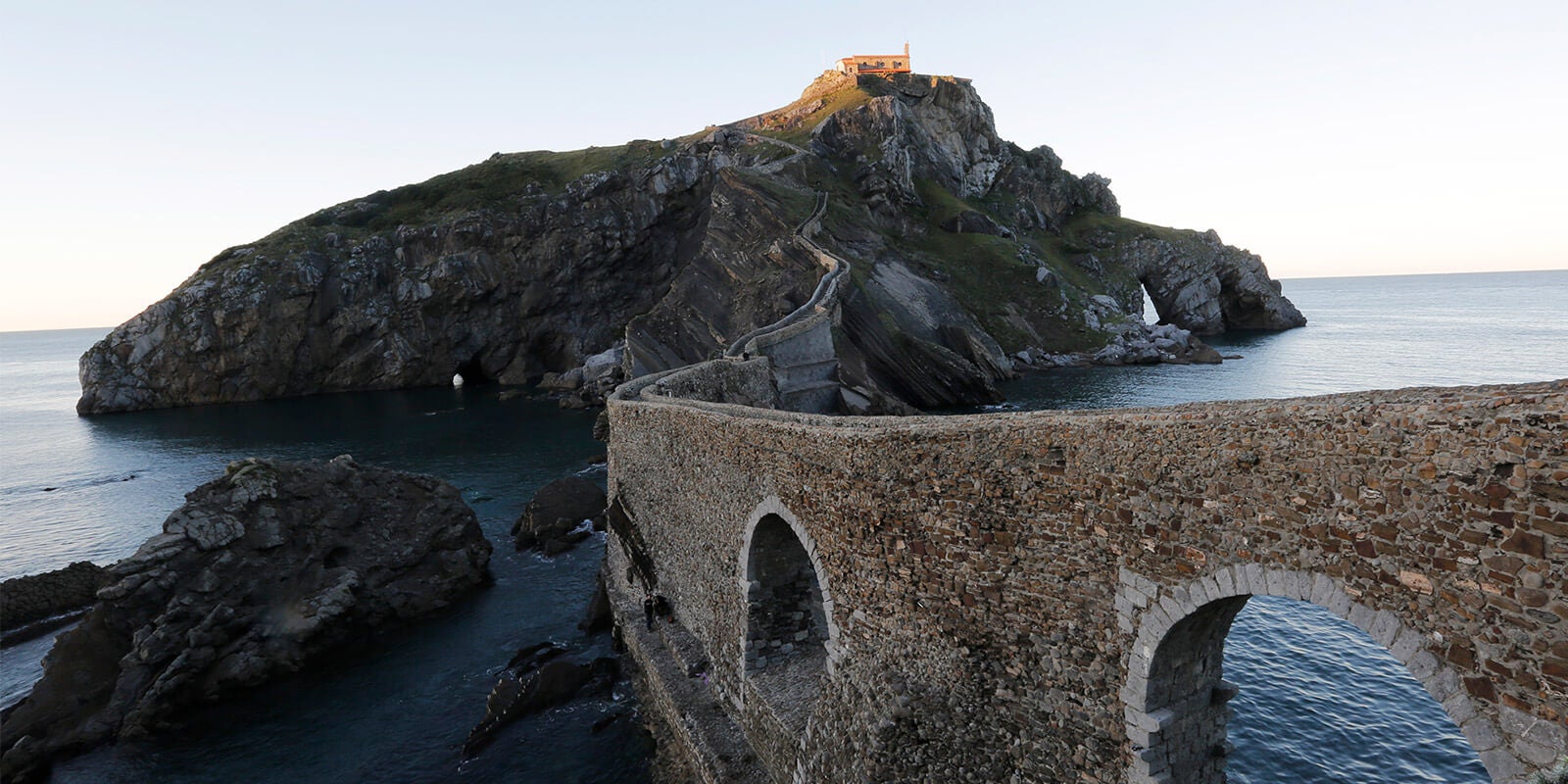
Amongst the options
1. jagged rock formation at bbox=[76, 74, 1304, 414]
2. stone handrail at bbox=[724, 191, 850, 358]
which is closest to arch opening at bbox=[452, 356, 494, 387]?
jagged rock formation at bbox=[76, 74, 1304, 414]

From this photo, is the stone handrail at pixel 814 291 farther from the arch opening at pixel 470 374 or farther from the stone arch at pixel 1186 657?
the arch opening at pixel 470 374

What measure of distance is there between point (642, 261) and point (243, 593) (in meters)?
81.5

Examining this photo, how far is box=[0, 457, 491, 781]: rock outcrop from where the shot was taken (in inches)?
937

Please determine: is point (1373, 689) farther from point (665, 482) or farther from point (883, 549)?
point (665, 482)

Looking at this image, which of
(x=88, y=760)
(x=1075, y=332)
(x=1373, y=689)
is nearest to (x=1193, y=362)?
(x=1075, y=332)

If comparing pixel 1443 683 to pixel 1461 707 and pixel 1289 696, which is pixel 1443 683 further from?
pixel 1289 696

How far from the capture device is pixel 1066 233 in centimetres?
11288

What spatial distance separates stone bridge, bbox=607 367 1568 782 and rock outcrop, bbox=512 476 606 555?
18943 mm

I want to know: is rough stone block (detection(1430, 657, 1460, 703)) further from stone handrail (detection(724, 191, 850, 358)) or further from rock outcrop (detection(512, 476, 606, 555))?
stone handrail (detection(724, 191, 850, 358))

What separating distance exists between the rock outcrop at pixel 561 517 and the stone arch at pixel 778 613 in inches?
785

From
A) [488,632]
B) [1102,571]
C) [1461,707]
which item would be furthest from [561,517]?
[1461,707]

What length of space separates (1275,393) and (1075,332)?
88.0 ft

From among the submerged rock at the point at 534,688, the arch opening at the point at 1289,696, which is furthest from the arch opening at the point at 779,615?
the arch opening at the point at 1289,696

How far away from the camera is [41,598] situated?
3288cm
